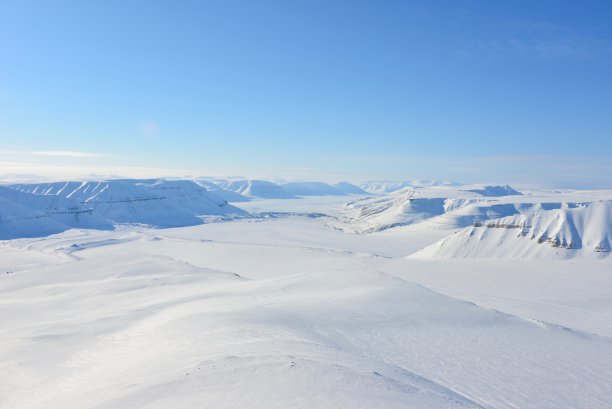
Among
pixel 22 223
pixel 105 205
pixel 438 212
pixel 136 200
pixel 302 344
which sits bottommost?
pixel 22 223

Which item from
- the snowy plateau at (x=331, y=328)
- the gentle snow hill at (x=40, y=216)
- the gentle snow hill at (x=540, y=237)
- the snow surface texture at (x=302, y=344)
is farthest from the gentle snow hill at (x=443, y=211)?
the gentle snow hill at (x=40, y=216)

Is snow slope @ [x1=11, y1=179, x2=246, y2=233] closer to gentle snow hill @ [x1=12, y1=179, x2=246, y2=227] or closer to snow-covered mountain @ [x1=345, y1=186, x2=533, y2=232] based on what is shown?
gentle snow hill @ [x1=12, y1=179, x2=246, y2=227]

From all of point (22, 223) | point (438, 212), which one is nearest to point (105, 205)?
point (22, 223)

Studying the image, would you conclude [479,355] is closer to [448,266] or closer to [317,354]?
[317,354]

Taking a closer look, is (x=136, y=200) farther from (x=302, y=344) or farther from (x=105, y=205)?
(x=302, y=344)

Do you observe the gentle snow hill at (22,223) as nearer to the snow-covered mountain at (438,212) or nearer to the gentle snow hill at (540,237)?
the snow-covered mountain at (438,212)
